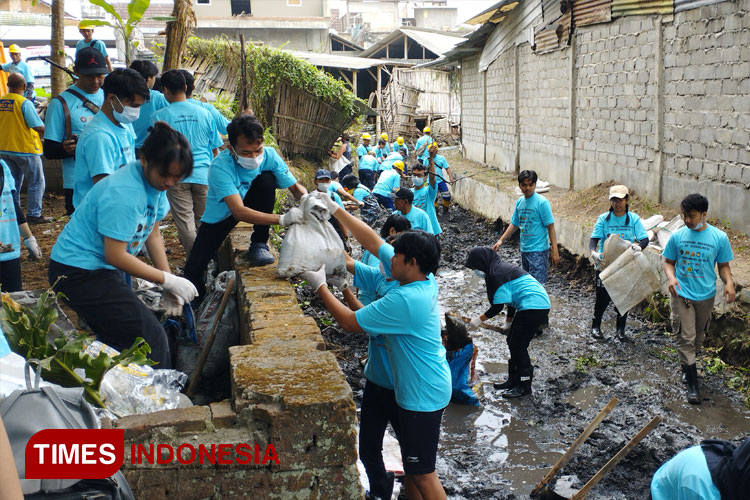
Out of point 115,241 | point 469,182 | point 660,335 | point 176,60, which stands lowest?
point 660,335

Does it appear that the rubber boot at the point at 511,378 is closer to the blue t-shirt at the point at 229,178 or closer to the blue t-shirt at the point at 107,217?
the blue t-shirt at the point at 229,178

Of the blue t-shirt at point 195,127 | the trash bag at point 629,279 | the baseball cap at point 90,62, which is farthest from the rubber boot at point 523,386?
the baseball cap at point 90,62

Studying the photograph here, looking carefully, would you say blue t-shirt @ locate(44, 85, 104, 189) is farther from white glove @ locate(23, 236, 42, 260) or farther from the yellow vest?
the yellow vest

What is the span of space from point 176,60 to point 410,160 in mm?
16577

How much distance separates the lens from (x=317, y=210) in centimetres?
402

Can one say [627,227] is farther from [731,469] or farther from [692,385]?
[731,469]

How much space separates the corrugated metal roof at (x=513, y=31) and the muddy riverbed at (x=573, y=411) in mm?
7748

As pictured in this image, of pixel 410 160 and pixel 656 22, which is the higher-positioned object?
pixel 656 22

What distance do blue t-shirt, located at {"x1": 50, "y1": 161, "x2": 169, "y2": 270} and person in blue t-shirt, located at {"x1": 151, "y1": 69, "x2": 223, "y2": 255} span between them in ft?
6.48

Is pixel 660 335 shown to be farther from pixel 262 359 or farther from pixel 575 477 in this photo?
pixel 262 359

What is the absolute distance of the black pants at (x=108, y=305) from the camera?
11.3ft

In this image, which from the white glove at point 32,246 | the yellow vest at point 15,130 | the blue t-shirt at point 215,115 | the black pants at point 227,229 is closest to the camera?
the black pants at point 227,229

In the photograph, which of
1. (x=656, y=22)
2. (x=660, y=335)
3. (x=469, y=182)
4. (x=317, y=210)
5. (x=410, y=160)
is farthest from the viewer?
(x=410, y=160)

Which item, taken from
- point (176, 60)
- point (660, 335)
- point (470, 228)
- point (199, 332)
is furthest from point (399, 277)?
point (470, 228)
